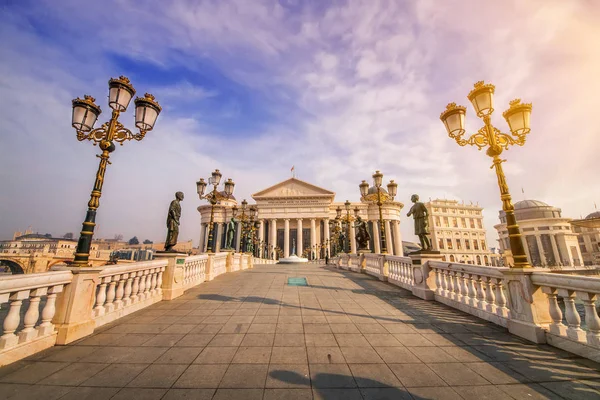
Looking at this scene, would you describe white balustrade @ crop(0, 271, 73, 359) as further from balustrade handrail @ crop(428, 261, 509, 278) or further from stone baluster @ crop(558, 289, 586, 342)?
balustrade handrail @ crop(428, 261, 509, 278)

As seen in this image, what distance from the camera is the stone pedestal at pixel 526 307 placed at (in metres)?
4.12

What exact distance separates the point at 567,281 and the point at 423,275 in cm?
389

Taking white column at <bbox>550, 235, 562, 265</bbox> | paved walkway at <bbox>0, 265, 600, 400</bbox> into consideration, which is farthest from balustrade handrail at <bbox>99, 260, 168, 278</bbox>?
white column at <bbox>550, 235, 562, 265</bbox>

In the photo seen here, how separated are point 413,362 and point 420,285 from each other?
4.84 metres

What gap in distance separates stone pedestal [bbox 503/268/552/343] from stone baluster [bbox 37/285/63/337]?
825cm

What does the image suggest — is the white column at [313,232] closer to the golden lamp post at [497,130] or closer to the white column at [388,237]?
the white column at [388,237]

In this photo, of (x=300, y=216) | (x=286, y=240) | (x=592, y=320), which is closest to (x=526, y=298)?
(x=592, y=320)

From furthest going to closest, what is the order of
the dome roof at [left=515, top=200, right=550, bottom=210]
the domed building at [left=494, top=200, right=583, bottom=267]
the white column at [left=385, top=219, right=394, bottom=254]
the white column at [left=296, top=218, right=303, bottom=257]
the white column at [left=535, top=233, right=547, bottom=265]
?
the dome roof at [left=515, top=200, right=550, bottom=210] < the white column at [left=535, top=233, right=547, bottom=265] < the domed building at [left=494, top=200, right=583, bottom=267] < the white column at [left=385, top=219, right=394, bottom=254] < the white column at [left=296, top=218, right=303, bottom=257]

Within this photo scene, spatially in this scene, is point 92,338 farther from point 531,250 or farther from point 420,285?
A: point 531,250

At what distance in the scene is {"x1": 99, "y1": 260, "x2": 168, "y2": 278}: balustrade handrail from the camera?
5.11 m

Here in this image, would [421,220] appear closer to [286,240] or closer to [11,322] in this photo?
[11,322]

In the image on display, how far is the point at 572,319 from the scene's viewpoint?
12.0 feet

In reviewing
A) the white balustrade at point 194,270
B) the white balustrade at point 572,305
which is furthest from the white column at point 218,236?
the white balustrade at point 572,305

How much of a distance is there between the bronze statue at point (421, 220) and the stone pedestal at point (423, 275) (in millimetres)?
404
